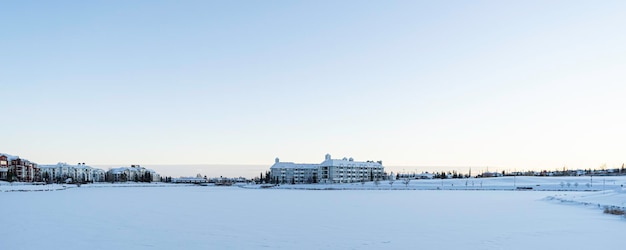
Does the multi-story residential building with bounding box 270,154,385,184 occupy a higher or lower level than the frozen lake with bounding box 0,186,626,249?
lower

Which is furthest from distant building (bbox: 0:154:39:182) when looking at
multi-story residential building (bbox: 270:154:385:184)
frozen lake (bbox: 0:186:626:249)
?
frozen lake (bbox: 0:186:626:249)

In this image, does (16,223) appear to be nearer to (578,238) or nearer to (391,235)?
(391,235)

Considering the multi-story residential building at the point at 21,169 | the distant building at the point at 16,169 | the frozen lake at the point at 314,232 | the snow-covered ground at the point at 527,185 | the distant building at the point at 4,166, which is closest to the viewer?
the frozen lake at the point at 314,232

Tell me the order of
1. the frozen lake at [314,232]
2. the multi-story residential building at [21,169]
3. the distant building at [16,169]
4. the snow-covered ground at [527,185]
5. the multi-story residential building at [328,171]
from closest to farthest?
the frozen lake at [314,232]
the snow-covered ground at [527,185]
the distant building at [16,169]
the multi-story residential building at [21,169]
the multi-story residential building at [328,171]

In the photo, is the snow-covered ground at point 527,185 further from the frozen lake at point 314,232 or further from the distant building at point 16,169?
the distant building at point 16,169

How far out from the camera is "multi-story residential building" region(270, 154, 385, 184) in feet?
536

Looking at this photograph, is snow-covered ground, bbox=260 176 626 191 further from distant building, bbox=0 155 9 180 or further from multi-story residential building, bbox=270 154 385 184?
distant building, bbox=0 155 9 180

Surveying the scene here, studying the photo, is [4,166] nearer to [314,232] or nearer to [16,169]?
[16,169]

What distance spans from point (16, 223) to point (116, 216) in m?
5.24

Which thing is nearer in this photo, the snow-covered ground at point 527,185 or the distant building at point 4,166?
the snow-covered ground at point 527,185

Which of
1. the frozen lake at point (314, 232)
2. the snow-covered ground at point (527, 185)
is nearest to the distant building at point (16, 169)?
the snow-covered ground at point (527, 185)

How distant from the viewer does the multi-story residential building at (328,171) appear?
164m

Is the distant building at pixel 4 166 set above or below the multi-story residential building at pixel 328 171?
above

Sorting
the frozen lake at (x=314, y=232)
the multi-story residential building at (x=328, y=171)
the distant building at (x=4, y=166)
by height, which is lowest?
the multi-story residential building at (x=328, y=171)
